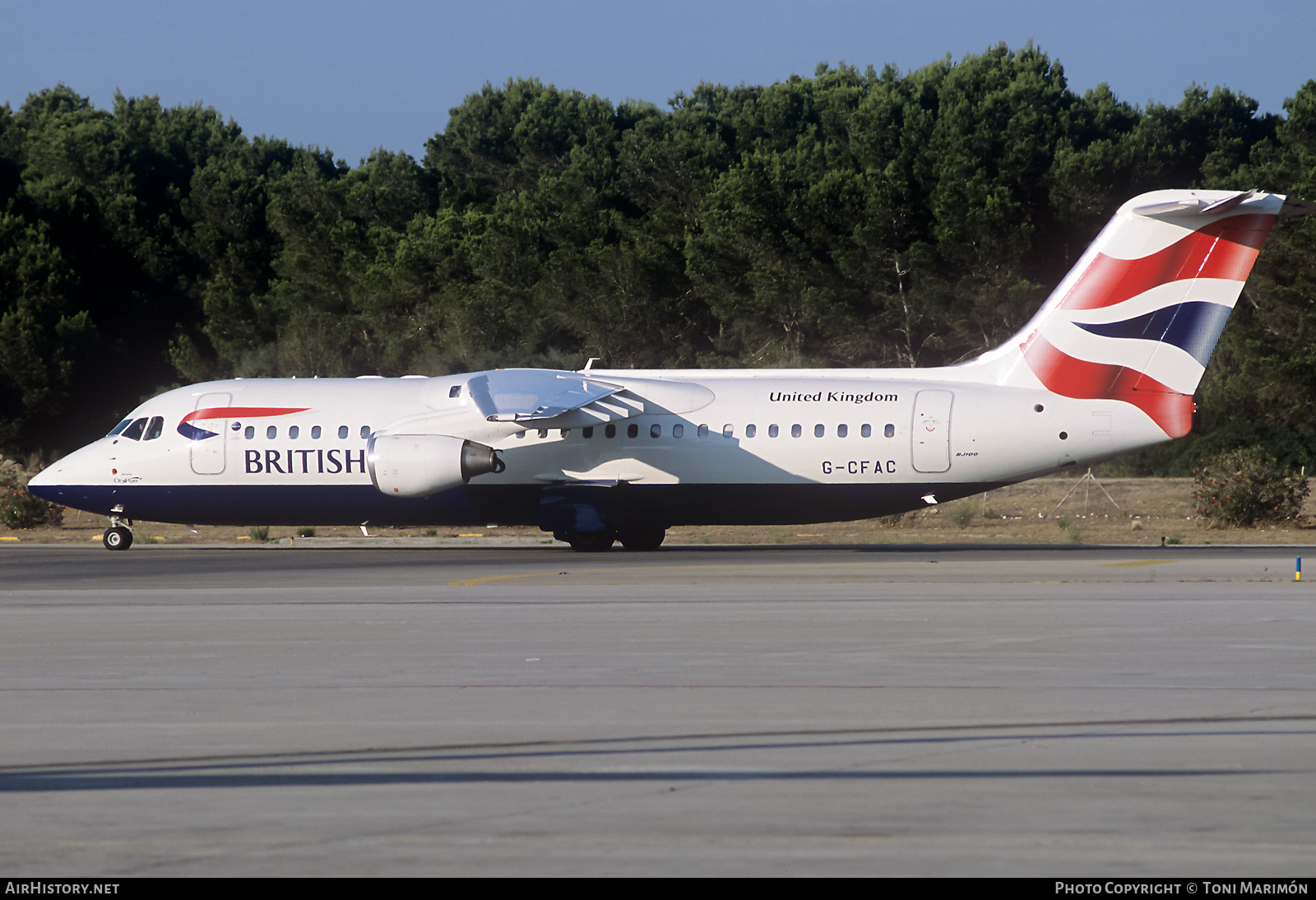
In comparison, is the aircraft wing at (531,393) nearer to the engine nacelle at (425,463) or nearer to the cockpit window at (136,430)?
the engine nacelle at (425,463)

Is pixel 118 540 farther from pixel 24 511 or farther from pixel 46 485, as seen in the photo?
pixel 24 511

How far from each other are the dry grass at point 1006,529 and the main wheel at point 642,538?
14.5ft

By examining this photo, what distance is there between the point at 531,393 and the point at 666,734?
729 inches

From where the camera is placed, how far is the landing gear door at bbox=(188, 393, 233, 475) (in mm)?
29344

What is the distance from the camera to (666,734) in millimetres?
8617

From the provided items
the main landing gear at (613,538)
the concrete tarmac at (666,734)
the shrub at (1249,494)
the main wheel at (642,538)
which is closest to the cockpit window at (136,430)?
the main landing gear at (613,538)

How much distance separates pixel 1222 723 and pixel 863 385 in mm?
18418

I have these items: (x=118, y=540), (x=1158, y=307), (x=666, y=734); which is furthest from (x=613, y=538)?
(x=666, y=734)

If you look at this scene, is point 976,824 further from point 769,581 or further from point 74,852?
point 769,581

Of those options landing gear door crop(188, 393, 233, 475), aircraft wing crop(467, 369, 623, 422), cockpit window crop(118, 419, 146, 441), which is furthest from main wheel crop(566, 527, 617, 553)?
cockpit window crop(118, 419, 146, 441)

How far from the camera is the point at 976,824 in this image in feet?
20.7

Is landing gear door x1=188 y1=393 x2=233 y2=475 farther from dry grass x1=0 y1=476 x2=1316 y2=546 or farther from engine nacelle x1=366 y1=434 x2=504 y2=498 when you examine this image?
dry grass x1=0 y1=476 x2=1316 y2=546

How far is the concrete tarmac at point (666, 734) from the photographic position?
5.96 m

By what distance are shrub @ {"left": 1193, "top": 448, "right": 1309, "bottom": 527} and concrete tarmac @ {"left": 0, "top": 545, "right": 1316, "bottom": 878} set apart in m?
16.9
